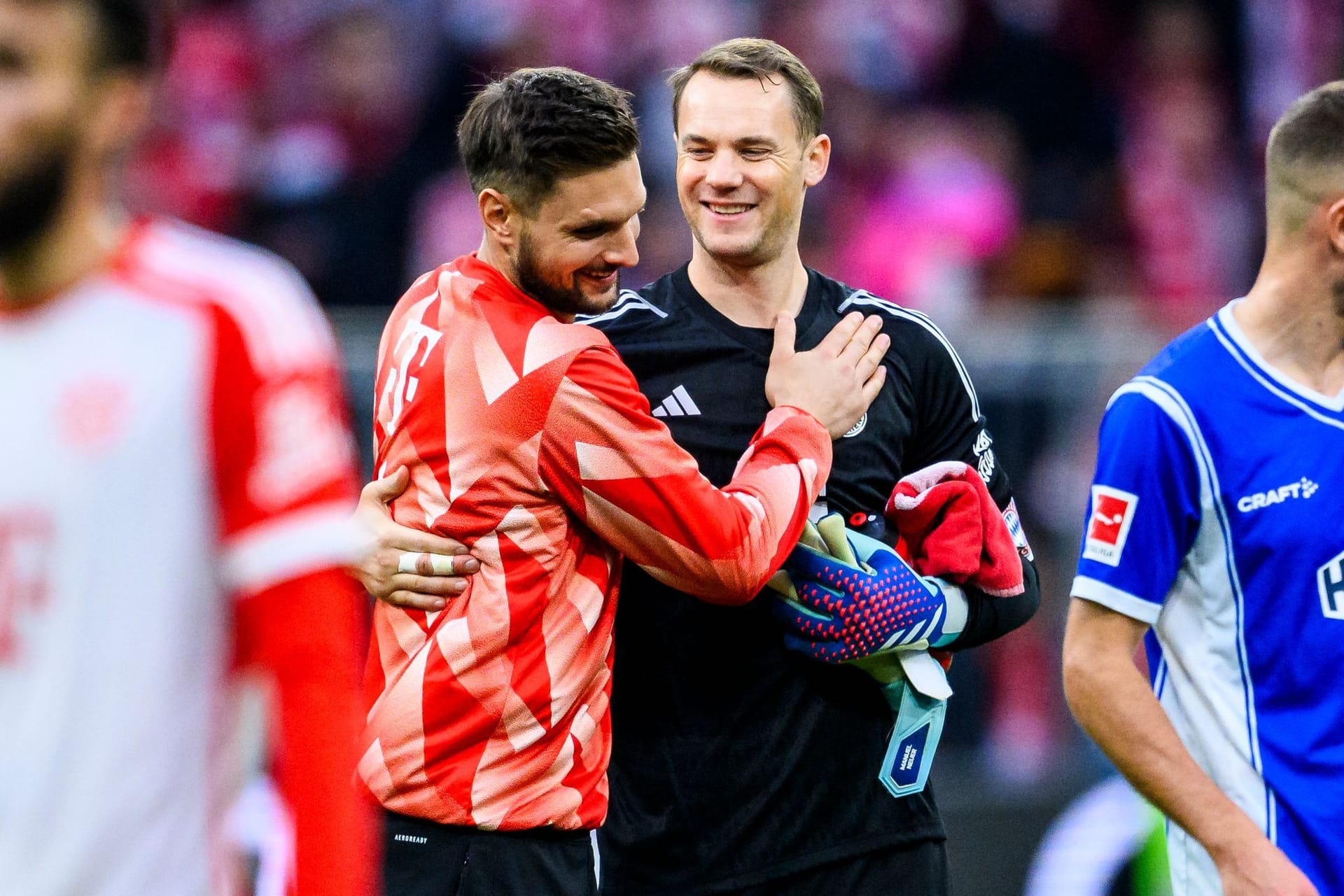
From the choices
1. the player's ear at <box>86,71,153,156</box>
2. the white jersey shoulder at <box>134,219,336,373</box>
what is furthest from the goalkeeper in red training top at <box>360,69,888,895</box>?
the player's ear at <box>86,71,153,156</box>

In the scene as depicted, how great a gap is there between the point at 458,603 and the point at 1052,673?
15.2ft

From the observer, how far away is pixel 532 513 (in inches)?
134

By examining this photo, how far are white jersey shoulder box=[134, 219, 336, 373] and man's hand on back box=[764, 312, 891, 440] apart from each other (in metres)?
1.76

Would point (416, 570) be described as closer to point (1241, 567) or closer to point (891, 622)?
point (891, 622)

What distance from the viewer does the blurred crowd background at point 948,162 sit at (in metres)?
7.62

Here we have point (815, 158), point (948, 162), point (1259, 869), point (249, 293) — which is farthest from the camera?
point (948, 162)

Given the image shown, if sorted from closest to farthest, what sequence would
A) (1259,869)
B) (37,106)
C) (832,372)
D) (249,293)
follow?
(37,106)
(249,293)
(1259,869)
(832,372)

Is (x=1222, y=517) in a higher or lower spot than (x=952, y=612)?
higher

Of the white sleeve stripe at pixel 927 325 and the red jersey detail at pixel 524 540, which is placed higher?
the white sleeve stripe at pixel 927 325

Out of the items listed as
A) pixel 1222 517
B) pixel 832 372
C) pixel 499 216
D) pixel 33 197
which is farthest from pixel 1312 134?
pixel 33 197

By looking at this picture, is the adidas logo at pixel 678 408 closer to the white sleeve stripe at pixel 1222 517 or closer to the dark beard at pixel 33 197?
the white sleeve stripe at pixel 1222 517

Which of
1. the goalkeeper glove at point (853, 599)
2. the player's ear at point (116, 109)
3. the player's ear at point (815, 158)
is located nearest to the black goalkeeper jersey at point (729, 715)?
the goalkeeper glove at point (853, 599)

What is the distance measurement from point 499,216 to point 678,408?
64cm

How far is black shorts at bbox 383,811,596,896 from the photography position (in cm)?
339
